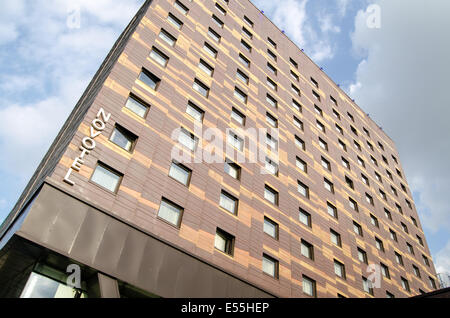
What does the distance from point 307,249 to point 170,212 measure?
37.9ft

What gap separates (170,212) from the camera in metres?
16.8

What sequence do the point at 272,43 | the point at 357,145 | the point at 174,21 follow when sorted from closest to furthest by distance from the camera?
the point at 174,21
the point at 272,43
the point at 357,145

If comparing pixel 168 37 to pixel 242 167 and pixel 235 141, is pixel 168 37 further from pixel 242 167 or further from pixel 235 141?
pixel 242 167

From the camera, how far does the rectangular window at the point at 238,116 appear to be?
80.1 feet

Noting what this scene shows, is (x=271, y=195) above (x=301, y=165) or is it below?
below

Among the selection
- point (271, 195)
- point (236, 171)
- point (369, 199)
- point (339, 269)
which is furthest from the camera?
point (369, 199)

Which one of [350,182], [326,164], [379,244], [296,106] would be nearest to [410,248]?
[379,244]

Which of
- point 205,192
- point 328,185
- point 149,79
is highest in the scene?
point 328,185

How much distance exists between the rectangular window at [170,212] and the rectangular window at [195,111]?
6.65 meters

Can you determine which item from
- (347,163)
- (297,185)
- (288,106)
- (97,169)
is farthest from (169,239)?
(347,163)

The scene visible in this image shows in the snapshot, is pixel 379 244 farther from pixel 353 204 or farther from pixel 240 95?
pixel 240 95

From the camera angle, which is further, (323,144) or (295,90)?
(295,90)
